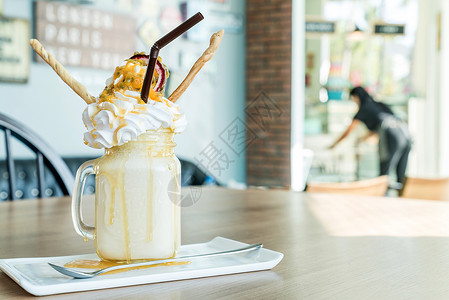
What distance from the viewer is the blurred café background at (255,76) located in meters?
3.77

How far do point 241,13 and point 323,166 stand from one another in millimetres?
2501

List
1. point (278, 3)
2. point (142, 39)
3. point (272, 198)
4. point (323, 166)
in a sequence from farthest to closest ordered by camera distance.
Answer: point (323, 166) < point (278, 3) < point (142, 39) < point (272, 198)

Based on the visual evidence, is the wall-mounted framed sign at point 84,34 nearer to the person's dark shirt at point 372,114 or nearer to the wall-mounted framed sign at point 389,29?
the person's dark shirt at point 372,114

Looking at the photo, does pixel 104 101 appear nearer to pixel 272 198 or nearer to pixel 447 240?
pixel 447 240

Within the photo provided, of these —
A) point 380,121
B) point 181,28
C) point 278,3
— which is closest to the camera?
point 181,28

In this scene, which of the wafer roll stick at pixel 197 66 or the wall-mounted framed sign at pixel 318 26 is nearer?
the wafer roll stick at pixel 197 66

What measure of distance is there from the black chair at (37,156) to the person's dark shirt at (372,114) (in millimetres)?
5298

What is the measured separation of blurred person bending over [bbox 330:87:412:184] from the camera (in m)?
6.51

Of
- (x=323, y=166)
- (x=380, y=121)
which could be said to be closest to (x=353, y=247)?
(x=380, y=121)

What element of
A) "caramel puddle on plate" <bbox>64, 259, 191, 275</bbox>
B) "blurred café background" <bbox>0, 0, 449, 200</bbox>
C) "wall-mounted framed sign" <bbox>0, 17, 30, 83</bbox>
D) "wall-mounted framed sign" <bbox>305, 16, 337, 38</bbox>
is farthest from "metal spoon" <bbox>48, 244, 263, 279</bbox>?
"wall-mounted framed sign" <bbox>305, 16, 337, 38</bbox>

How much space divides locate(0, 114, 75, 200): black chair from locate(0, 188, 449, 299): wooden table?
0.40 ft

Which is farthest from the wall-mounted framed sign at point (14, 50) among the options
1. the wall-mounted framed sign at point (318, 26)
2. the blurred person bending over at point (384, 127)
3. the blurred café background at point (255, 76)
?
the blurred person bending over at point (384, 127)

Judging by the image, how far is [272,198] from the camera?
1.58m

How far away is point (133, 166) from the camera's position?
2.31ft
